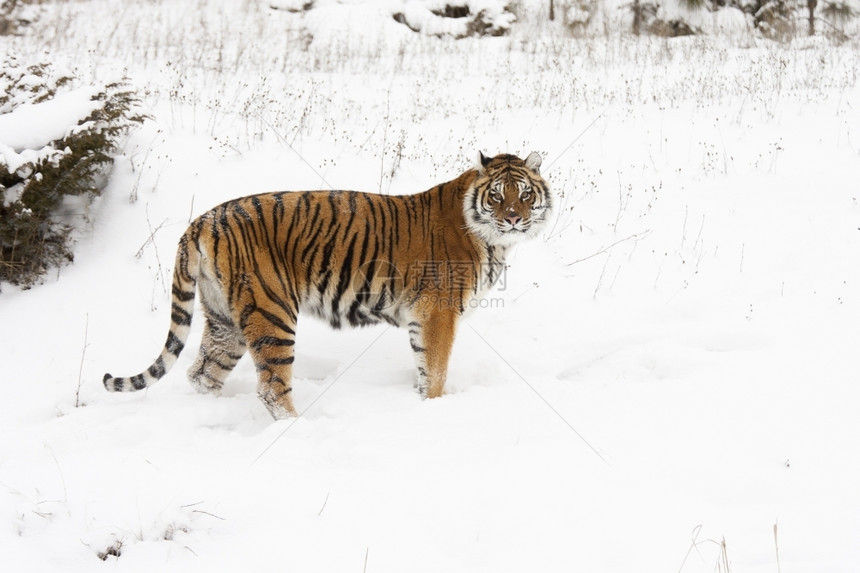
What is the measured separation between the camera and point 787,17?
57.0 ft

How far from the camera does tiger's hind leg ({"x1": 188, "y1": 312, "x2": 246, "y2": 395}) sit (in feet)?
15.3

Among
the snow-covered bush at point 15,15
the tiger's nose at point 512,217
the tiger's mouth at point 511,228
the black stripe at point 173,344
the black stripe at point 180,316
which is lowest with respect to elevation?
the black stripe at point 173,344

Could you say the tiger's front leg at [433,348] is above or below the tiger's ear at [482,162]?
below

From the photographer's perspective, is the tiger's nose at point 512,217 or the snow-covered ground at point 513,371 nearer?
the snow-covered ground at point 513,371

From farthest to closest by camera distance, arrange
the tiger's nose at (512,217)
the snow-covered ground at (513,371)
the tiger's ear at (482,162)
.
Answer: the tiger's ear at (482,162) → the tiger's nose at (512,217) → the snow-covered ground at (513,371)

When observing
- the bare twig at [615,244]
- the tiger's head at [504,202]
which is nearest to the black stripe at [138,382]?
the tiger's head at [504,202]

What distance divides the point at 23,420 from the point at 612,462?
A: 12.3 ft

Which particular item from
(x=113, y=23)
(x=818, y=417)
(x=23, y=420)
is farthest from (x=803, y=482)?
(x=113, y=23)

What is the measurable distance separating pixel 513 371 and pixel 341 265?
1.59 meters

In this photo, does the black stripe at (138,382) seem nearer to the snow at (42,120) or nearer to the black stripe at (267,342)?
the black stripe at (267,342)

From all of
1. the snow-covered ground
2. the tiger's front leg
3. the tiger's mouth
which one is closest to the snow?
the snow-covered ground

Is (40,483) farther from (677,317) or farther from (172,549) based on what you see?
(677,317)

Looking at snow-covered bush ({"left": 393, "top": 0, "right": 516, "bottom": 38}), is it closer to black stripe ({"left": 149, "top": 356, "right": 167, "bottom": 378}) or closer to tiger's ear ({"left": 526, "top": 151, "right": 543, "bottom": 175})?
tiger's ear ({"left": 526, "top": 151, "right": 543, "bottom": 175})

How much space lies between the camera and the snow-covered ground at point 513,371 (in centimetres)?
312
